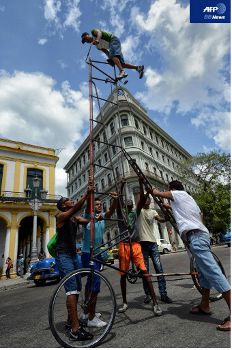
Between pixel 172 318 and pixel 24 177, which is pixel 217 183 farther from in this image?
pixel 172 318

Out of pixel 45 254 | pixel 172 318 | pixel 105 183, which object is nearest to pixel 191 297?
pixel 172 318

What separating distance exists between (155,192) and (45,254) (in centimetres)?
2040

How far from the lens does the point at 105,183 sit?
42.0 m

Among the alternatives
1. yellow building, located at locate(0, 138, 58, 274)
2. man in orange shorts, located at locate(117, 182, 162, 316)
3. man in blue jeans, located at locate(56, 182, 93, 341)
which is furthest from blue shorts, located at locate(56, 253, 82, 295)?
yellow building, located at locate(0, 138, 58, 274)

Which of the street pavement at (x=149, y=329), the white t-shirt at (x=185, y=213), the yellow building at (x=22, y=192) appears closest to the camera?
the street pavement at (x=149, y=329)

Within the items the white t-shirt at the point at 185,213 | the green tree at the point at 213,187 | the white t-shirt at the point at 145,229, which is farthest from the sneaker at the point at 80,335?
the green tree at the point at 213,187

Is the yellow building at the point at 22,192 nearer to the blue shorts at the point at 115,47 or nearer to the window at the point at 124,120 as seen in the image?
the window at the point at 124,120

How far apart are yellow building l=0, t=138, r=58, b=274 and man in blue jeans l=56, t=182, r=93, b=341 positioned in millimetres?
16809

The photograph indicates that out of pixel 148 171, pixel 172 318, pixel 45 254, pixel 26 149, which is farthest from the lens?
pixel 148 171

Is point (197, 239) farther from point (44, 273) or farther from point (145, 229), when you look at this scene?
point (44, 273)

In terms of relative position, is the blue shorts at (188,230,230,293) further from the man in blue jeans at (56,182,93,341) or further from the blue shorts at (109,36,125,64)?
the blue shorts at (109,36,125,64)

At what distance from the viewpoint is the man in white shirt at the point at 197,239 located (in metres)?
3.32

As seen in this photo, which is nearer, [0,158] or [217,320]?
[217,320]

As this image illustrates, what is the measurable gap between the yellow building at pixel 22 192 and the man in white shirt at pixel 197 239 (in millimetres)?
17419
